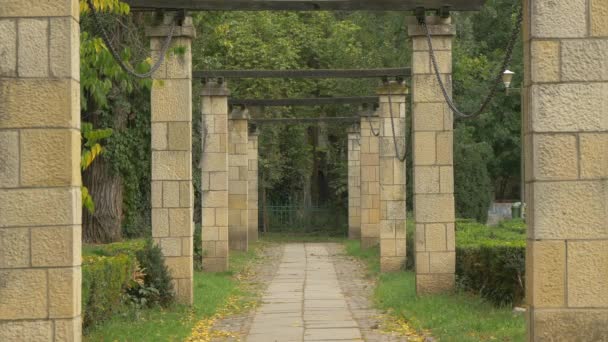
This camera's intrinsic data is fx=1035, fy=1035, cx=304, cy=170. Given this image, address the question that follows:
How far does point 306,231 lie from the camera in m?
40.4

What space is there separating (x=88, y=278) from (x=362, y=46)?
96.0 feet

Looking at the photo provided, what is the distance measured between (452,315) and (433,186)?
9.35ft

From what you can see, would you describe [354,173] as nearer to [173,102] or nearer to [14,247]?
[173,102]

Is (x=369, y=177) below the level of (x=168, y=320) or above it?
above

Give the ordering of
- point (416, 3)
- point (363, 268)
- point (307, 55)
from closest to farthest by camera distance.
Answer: point (416, 3) < point (363, 268) < point (307, 55)

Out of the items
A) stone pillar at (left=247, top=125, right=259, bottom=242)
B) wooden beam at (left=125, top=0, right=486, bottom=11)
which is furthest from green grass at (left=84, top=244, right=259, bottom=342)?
stone pillar at (left=247, top=125, right=259, bottom=242)

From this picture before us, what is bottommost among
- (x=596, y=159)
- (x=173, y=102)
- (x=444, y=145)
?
(x=596, y=159)

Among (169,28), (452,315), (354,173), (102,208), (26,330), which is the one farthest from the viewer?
(354,173)

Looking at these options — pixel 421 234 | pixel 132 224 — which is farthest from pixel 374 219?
pixel 421 234

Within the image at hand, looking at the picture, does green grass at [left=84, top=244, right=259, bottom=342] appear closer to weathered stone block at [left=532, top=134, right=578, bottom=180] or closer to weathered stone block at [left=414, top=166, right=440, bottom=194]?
weathered stone block at [left=414, top=166, right=440, bottom=194]

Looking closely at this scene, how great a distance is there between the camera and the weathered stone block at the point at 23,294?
24.6ft

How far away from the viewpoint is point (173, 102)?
14250 mm

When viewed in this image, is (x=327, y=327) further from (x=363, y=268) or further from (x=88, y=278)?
(x=363, y=268)

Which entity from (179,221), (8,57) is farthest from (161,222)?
(8,57)
